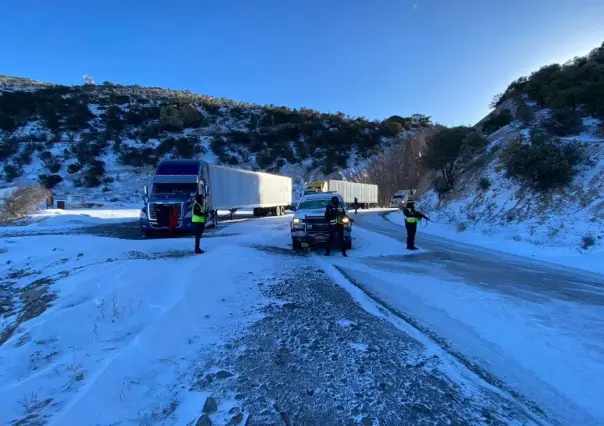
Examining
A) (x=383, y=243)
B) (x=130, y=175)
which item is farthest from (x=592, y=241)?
(x=130, y=175)

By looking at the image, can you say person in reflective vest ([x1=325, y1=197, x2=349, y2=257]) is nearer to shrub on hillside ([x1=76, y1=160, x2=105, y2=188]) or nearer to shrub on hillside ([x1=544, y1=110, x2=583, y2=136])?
shrub on hillside ([x1=544, y1=110, x2=583, y2=136])

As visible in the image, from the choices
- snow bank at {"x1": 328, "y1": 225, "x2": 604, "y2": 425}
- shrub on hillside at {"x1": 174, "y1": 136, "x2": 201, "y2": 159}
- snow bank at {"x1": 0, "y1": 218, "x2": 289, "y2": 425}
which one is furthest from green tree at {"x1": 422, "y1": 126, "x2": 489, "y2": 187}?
shrub on hillside at {"x1": 174, "y1": 136, "x2": 201, "y2": 159}

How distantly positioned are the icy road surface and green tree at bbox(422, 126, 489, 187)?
1906cm

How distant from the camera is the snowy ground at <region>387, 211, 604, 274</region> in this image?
11.4 metres

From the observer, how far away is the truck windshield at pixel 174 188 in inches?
702

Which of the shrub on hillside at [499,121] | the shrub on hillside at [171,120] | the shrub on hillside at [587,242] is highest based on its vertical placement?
the shrub on hillside at [171,120]

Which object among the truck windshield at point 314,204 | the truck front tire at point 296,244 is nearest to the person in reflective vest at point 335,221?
the truck front tire at point 296,244

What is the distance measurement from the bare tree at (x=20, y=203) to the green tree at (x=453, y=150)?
29054mm

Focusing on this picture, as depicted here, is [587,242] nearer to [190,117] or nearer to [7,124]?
[190,117]

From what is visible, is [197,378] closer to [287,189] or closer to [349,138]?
[287,189]

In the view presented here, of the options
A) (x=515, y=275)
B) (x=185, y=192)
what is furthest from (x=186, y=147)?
(x=515, y=275)

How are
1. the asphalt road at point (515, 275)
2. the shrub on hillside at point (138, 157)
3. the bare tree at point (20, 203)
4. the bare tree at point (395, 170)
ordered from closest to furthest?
1. the asphalt road at point (515, 275)
2. the bare tree at point (20, 203)
3. the shrub on hillside at point (138, 157)
4. the bare tree at point (395, 170)

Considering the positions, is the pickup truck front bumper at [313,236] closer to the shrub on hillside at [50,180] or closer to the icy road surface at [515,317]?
the icy road surface at [515,317]

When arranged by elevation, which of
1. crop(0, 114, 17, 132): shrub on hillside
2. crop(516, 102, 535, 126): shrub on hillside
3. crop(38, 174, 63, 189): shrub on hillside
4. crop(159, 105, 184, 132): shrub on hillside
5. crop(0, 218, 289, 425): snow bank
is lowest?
crop(0, 218, 289, 425): snow bank
